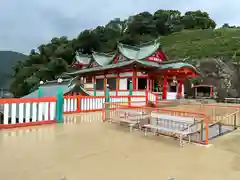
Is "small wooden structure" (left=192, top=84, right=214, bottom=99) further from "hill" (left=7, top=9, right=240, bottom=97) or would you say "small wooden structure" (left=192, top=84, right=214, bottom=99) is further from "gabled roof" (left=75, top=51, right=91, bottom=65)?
"gabled roof" (left=75, top=51, right=91, bottom=65)

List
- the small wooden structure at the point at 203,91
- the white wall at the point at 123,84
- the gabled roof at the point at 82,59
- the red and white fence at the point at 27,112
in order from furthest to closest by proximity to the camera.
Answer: the gabled roof at the point at 82,59, the small wooden structure at the point at 203,91, the white wall at the point at 123,84, the red and white fence at the point at 27,112

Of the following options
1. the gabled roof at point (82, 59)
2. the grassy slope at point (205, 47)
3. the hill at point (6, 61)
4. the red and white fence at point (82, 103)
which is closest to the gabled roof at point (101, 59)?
the gabled roof at point (82, 59)

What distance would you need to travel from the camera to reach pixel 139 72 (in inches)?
794

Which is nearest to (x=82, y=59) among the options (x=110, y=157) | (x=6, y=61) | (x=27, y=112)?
(x=27, y=112)

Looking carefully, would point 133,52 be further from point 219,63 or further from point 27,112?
point 27,112

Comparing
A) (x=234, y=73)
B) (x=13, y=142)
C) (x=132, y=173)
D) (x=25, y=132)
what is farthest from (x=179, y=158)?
(x=234, y=73)

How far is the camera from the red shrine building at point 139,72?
1948cm

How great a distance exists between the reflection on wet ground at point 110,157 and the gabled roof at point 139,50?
55.5 ft

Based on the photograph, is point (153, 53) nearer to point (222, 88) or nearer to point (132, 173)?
point (222, 88)

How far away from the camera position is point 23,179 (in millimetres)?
3070

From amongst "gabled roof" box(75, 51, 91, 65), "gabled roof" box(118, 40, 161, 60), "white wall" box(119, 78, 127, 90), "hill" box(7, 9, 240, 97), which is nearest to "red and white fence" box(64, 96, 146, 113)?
"white wall" box(119, 78, 127, 90)

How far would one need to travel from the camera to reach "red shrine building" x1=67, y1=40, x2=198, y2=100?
63.9ft

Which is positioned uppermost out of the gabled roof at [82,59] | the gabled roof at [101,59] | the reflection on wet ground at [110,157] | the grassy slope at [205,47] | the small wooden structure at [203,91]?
the grassy slope at [205,47]

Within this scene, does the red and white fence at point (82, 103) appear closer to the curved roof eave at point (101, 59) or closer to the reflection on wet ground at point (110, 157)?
the reflection on wet ground at point (110, 157)
